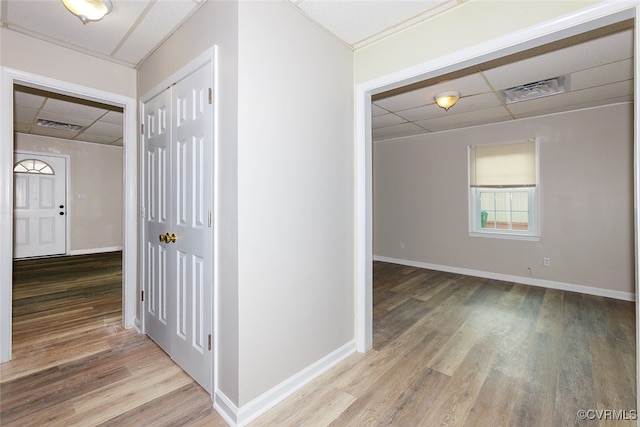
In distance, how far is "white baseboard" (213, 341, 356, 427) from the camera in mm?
1651

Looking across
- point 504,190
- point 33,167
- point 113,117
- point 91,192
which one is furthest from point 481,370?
point 33,167

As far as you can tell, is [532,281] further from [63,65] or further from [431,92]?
[63,65]

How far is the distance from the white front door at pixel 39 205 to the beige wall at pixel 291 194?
6.97m

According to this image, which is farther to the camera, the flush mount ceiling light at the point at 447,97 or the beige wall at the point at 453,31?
the flush mount ceiling light at the point at 447,97

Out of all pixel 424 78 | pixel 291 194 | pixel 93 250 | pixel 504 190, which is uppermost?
pixel 424 78

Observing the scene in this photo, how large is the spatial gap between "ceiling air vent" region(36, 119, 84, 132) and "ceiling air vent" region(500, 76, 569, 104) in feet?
22.3

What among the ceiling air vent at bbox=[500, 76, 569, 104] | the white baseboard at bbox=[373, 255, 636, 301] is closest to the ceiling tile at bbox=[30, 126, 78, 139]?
the white baseboard at bbox=[373, 255, 636, 301]

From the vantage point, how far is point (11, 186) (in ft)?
7.45

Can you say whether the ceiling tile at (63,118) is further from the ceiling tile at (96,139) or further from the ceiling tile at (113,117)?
the ceiling tile at (96,139)

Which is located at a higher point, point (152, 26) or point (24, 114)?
point (24, 114)

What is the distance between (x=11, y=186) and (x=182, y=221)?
1.43 metres

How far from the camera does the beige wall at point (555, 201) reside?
385 centimetres
